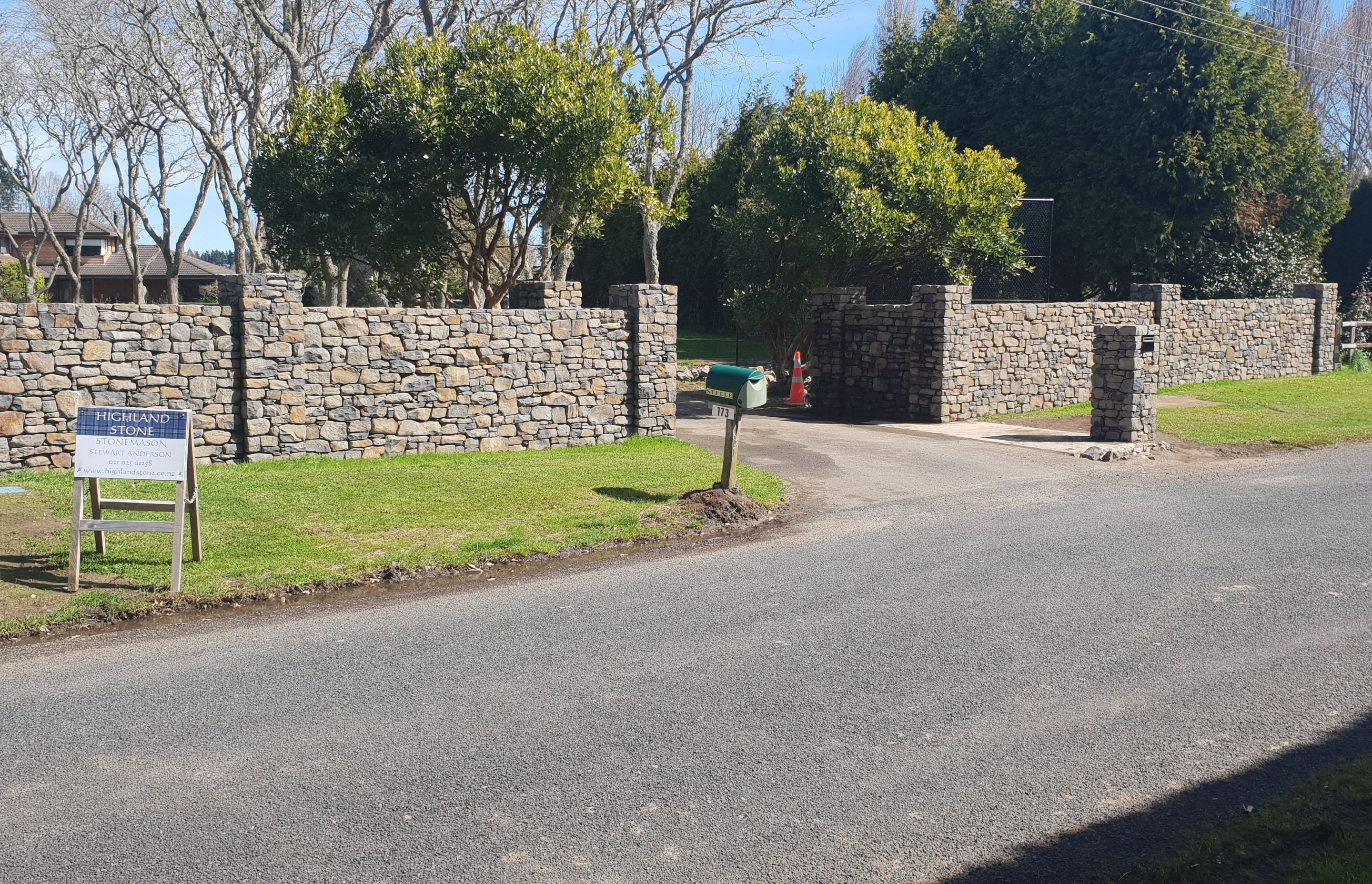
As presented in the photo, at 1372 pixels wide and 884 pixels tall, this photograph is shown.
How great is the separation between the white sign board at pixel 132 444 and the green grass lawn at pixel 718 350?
2031 centimetres

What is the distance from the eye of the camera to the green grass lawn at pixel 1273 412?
690 inches

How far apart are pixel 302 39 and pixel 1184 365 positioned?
21739 millimetres

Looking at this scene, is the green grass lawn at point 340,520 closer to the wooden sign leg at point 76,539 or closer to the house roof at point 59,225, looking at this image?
the wooden sign leg at point 76,539

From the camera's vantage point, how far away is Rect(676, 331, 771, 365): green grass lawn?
31.0m

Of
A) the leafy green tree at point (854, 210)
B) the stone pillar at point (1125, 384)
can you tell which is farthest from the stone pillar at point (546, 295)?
the stone pillar at point (1125, 384)

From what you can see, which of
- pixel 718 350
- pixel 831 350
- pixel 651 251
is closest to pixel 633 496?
pixel 831 350

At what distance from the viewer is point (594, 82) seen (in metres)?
18.6

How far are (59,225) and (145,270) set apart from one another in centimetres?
677

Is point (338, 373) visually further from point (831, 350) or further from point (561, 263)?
point (561, 263)

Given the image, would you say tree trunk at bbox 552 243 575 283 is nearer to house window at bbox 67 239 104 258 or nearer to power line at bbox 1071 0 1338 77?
power line at bbox 1071 0 1338 77

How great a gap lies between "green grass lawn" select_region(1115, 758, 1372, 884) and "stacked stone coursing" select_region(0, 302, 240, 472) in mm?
11848

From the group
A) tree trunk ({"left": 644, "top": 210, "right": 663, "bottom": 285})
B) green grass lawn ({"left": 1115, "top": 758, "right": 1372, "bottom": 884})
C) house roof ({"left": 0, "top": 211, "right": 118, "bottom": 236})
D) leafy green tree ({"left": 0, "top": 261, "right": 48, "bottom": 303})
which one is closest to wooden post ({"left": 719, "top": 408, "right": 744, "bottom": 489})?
green grass lawn ({"left": 1115, "top": 758, "right": 1372, "bottom": 884})

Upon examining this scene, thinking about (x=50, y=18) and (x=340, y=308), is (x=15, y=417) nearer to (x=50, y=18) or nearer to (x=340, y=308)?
(x=340, y=308)

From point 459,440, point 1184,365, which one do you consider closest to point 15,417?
point 459,440
